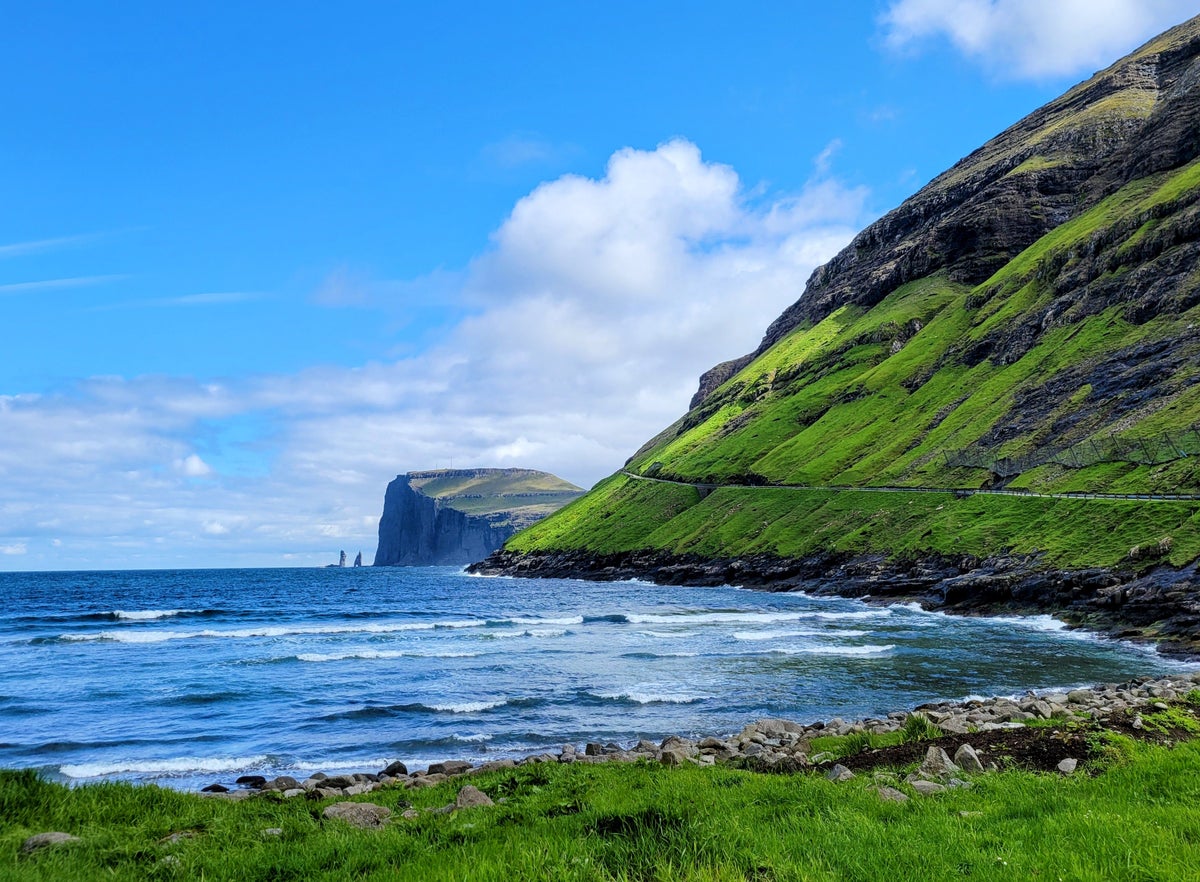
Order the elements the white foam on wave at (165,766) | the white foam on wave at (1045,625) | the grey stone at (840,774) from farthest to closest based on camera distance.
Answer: the white foam on wave at (1045,625) → the white foam on wave at (165,766) → the grey stone at (840,774)

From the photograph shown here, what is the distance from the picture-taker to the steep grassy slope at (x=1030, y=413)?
240ft

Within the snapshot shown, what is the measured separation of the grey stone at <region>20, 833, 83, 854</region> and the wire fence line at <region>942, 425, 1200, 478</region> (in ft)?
273

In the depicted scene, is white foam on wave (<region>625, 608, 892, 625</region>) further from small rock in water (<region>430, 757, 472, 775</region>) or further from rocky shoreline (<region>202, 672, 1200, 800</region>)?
small rock in water (<region>430, 757, 472, 775</region>)

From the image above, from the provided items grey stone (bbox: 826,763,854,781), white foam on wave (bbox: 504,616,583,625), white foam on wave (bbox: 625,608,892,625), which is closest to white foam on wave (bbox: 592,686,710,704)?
grey stone (bbox: 826,763,854,781)

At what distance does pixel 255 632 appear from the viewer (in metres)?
74.1

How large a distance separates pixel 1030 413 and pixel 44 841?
119 metres

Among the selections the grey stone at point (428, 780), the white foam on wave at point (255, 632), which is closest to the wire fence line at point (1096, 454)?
the white foam on wave at point (255, 632)

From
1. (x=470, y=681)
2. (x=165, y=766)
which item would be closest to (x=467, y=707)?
(x=470, y=681)

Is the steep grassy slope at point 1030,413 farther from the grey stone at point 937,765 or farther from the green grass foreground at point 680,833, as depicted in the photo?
the green grass foreground at point 680,833

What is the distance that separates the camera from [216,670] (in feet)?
148

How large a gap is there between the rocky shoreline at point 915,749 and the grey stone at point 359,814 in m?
3.16

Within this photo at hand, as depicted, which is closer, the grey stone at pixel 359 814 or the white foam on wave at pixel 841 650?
the grey stone at pixel 359 814

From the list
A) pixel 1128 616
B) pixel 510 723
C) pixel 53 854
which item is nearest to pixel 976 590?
pixel 1128 616

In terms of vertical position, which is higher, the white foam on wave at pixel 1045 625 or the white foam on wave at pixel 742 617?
the white foam on wave at pixel 1045 625
